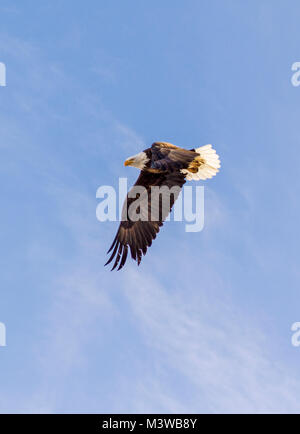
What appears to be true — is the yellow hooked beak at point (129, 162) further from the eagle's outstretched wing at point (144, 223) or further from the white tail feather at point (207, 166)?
the white tail feather at point (207, 166)

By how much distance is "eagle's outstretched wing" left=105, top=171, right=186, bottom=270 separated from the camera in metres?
14.4

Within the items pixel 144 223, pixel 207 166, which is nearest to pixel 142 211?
pixel 144 223

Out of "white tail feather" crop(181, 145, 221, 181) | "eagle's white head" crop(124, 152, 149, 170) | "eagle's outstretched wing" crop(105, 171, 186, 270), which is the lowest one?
"eagle's outstretched wing" crop(105, 171, 186, 270)

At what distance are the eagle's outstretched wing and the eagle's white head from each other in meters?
0.22

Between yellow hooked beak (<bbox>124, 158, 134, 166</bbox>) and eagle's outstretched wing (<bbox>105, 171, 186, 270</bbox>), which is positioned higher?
yellow hooked beak (<bbox>124, 158, 134, 166</bbox>)

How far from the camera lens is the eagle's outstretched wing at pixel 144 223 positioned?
14438 mm

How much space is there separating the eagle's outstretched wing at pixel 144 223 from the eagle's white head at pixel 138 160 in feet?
0.72

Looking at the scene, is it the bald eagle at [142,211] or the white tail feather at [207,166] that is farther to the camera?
the white tail feather at [207,166]

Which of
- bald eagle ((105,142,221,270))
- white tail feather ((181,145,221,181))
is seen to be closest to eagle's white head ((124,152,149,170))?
bald eagle ((105,142,221,270))

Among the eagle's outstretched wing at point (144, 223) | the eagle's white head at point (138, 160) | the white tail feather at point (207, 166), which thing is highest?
the white tail feather at point (207, 166)

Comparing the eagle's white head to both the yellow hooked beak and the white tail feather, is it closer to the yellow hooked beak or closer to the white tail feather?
the yellow hooked beak

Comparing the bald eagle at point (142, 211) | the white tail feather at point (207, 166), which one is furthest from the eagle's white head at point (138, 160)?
the white tail feather at point (207, 166)
